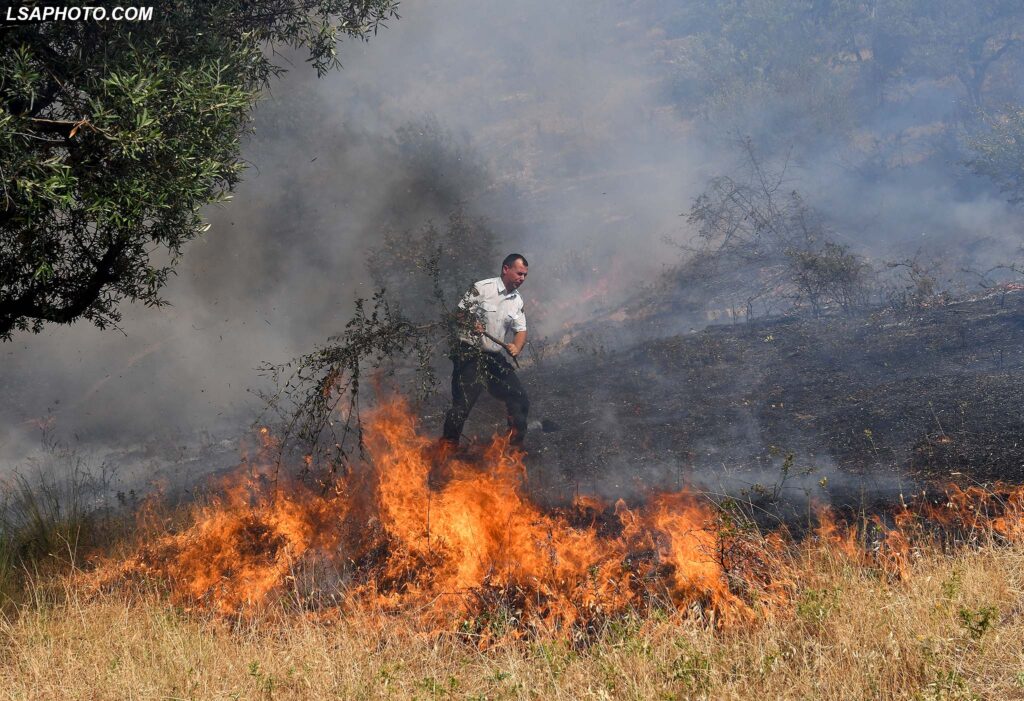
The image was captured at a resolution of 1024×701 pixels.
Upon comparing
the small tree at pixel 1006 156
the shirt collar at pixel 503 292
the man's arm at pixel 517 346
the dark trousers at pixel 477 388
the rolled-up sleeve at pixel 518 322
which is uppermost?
the small tree at pixel 1006 156

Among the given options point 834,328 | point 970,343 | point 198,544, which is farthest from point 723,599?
point 834,328

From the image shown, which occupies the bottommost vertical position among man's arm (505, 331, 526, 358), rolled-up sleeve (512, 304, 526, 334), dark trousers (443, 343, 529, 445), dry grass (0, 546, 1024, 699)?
dry grass (0, 546, 1024, 699)

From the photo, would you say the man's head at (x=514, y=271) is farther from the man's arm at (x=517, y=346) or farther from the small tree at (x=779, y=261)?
the small tree at (x=779, y=261)

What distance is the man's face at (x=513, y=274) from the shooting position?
301 inches

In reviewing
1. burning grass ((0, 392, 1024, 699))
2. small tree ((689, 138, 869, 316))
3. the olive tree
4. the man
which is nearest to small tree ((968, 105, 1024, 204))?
small tree ((689, 138, 869, 316))

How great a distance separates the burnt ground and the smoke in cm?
419

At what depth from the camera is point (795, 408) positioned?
862cm

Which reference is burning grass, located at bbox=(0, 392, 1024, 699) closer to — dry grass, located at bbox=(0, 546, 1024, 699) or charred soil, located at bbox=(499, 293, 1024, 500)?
dry grass, located at bbox=(0, 546, 1024, 699)

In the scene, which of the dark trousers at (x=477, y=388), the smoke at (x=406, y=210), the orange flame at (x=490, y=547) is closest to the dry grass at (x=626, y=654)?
the orange flame at (x=490, y=547)

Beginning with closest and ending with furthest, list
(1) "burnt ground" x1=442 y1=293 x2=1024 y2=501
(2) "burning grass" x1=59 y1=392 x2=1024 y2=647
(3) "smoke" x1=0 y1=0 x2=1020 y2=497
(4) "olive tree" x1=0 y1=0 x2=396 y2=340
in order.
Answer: (4) "olive tree" x1=0 y1=0 x2=396 y2=340 < (2) "burning grass" x1=59 y1=392 x2=1024 y2=647 < (1) "burnt ground" x1=442 y1=293 x2=1024 y2=501 < (3) "smoke" x1=0 y1=0 x2=1020 y2=497

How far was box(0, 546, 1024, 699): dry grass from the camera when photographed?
134 inches

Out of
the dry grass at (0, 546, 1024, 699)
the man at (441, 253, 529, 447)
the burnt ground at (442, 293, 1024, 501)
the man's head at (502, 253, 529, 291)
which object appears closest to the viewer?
the dry grass at (0, 546, 1024, 699)

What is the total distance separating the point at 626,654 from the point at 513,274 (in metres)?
4.45

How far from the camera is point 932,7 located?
29.4 meters
